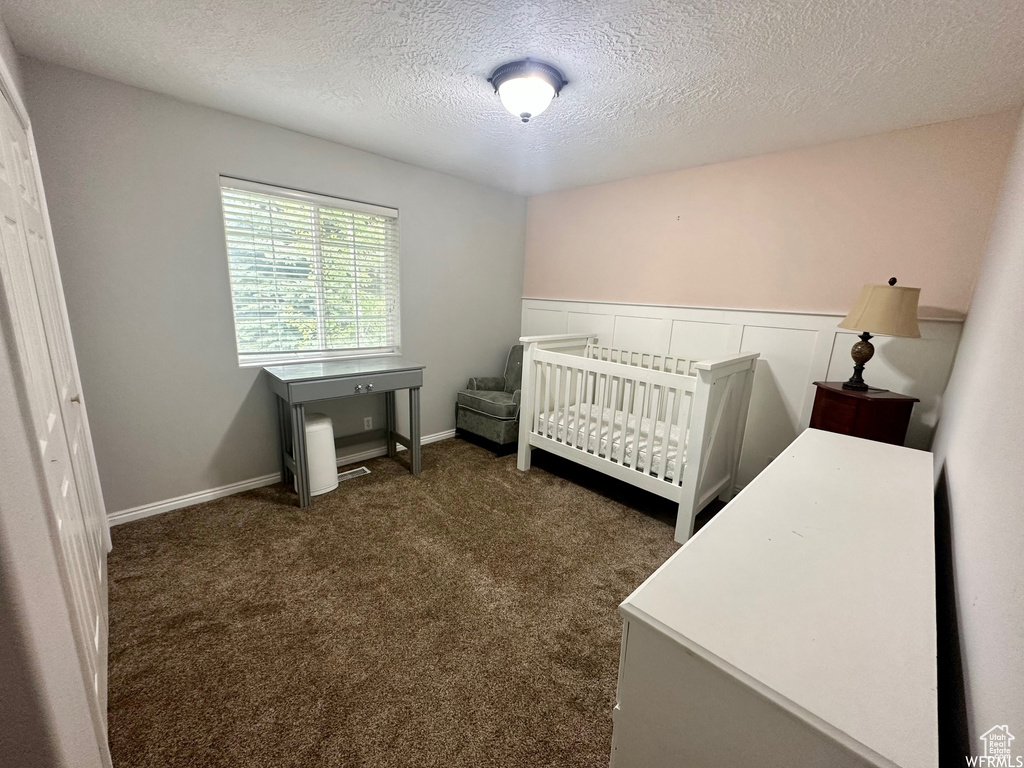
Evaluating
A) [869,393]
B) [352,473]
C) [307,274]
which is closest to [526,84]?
[307,274]

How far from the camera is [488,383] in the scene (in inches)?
144

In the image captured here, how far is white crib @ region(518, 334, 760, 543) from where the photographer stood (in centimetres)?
213

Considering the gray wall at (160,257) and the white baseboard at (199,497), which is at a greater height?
the gray wall at (160,257)

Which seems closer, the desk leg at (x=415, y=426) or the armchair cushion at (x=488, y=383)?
the desk leg at (x=415, y=426)

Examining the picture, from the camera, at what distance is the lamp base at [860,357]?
2012 mm

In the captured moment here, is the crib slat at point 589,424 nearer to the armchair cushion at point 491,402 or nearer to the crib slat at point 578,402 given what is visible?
the crib slat at point 578,402

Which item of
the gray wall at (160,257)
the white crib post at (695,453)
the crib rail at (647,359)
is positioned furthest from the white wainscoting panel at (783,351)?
the gray wall at (160,257)

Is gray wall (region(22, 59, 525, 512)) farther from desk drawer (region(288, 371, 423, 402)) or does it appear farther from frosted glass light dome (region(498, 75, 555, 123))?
frosted glass light dome (region(498, 75, 555, 123))

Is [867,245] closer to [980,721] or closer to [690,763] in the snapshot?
[980,721]

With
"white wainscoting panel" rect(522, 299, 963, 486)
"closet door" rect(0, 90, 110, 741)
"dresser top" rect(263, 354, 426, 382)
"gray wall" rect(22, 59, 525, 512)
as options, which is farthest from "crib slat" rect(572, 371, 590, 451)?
"closet door" rect(0, 90, 110, 741)

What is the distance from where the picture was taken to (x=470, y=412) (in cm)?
342

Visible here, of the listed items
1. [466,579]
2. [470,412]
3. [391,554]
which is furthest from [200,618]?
[470,412]

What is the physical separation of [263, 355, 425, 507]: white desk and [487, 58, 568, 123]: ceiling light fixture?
166cm

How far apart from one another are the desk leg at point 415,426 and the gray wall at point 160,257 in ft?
1.80
